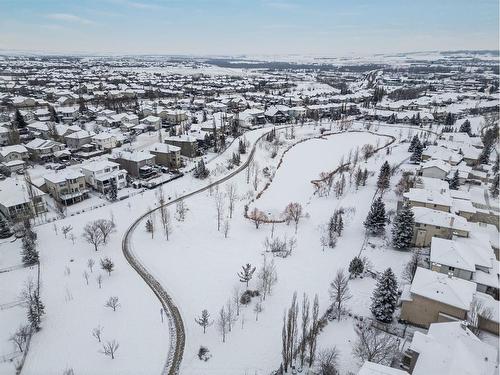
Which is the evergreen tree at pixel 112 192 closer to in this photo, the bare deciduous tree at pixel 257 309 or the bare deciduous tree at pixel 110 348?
the bare deciduous tree at pixel 110 348

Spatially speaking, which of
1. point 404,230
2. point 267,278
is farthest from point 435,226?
point 267,278

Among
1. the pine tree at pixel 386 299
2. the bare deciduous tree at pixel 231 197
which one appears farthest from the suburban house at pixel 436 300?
the bare deciduous tree at pixel 231 197

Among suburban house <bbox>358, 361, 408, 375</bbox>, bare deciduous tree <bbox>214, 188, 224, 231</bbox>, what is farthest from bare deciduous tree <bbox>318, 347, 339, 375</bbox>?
bare deciduous tree <bbox>214, 188, 224, 231</bbox>

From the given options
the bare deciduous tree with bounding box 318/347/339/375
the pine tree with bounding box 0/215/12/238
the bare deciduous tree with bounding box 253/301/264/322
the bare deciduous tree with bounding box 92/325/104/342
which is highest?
the pine tree with bounding box 0/215/12/238

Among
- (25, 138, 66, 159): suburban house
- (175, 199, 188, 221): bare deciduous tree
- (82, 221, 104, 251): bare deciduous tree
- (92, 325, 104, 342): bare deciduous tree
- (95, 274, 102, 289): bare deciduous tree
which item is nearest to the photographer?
(92, 325, 104, 342): bare deciduous tree

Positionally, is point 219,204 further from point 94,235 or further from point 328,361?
point 328,361

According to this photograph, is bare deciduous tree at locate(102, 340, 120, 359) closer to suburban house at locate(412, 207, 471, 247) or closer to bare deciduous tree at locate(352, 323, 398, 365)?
bare deciduous tree at locate(352, 323, 398, 365)

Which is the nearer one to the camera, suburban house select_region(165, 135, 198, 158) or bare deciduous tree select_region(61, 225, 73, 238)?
bare deciduous tree select_region(61, 225, 73, 238)
